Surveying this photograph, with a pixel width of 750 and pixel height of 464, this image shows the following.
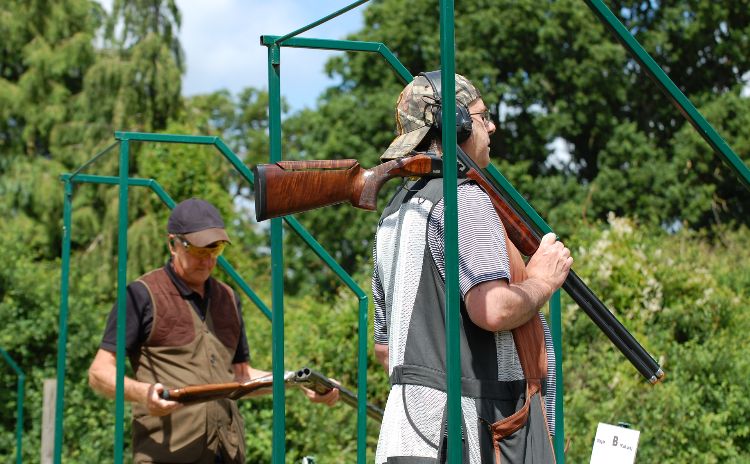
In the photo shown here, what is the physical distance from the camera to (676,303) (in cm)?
790

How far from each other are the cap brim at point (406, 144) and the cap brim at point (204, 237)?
5.71 ft

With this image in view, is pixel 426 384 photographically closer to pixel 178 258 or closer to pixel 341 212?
pixel 178 258

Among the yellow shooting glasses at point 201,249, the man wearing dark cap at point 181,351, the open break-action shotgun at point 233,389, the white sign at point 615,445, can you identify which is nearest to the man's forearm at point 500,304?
the white sign at point 615,445

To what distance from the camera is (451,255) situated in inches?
75.3

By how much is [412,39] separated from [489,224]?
782 inches

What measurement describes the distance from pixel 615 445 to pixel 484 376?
84 cm

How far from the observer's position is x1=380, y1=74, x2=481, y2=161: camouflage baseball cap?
2.40 metres

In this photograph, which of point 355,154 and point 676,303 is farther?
point 355,154

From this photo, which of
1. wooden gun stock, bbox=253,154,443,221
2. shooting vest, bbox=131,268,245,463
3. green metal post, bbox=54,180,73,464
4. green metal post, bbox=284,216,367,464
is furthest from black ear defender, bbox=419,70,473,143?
green metal post, bbox=54,180,73,464

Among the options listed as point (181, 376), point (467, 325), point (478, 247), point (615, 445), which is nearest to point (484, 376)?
point (467, 325)

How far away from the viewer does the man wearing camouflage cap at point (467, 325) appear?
86.4 inches

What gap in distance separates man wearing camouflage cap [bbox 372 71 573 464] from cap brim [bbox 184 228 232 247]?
5.66ft

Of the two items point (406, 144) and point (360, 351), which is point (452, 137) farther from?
point (360, 351)

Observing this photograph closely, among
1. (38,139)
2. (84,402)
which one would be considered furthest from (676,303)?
(38,139)
